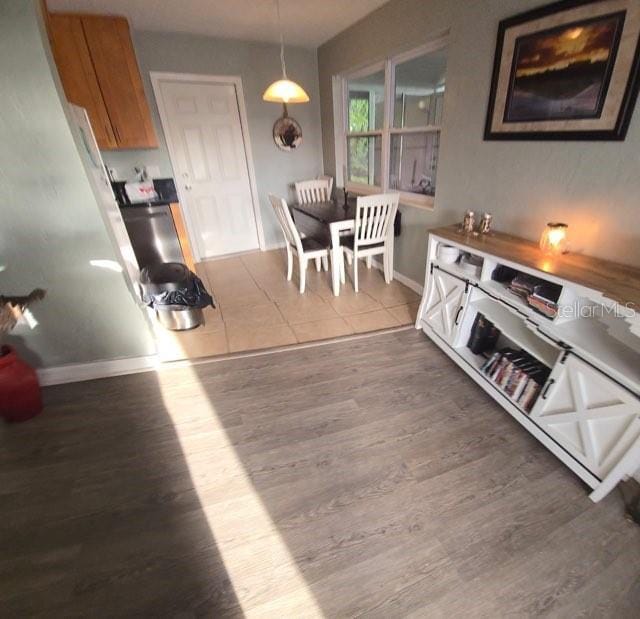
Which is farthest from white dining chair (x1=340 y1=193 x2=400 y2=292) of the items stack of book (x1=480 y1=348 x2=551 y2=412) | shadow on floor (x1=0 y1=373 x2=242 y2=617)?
shadow on floor (x1=0 y1=373 x2=242 y2=617)

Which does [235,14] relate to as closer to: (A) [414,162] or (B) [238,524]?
(A) [414,162]

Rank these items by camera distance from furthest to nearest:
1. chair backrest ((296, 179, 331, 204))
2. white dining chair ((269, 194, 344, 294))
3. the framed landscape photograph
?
chair backrest ((296, 179, 331, 204)) → white dining chair ((269, 194, 344, 294)) → the framed landscape photograph

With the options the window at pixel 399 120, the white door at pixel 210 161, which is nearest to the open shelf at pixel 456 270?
the window at pixel 399 120

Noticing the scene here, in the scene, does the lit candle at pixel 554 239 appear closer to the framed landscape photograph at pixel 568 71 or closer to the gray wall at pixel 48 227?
the framed landscape photograph at pixel 568 71

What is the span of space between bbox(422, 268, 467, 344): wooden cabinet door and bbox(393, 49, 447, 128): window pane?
1385 mm

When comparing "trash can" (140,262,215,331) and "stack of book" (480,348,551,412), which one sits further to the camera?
"trash can" (140,262,215,331)

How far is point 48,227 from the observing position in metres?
1.61

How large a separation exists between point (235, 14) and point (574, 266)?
10.7ft

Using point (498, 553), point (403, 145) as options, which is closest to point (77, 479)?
point (498, 553)

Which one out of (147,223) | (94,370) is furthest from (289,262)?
(94,370)

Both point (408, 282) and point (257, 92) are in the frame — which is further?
point (257, 92)

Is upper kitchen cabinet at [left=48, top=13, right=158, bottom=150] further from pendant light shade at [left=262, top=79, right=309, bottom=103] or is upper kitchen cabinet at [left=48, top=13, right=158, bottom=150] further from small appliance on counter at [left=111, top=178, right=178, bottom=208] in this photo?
pendant light shade at [left=262, top=79, right=309, bottom=103]

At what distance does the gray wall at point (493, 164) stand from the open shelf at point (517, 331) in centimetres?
48

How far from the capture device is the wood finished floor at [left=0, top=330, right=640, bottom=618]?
1.03 m
